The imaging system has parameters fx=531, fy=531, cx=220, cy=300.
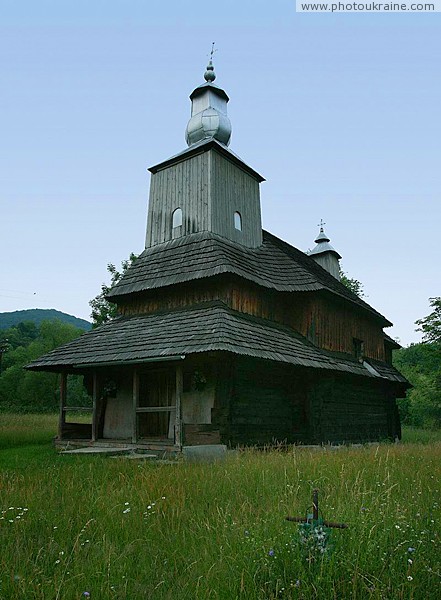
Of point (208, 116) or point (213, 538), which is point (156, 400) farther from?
point (213, 538)

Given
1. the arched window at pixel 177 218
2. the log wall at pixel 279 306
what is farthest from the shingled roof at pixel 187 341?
the arched window at pixel 177 218

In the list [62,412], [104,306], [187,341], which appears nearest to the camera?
[187,341]

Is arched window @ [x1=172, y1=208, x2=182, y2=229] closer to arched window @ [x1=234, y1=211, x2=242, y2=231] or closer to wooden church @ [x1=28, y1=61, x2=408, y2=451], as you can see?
wooden church @ [x1=28, y1=61, x2=408, y2=451]

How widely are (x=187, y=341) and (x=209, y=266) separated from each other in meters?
2.97

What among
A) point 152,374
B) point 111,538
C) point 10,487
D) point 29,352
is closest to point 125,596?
point 111,538

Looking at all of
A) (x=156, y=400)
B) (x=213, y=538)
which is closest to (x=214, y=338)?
(x=156, y=400)

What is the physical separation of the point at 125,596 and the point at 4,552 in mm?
1472

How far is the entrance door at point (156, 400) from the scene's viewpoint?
14773 millimetres

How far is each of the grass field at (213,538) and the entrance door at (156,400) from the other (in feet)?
22.3

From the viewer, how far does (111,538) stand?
16.6 ft

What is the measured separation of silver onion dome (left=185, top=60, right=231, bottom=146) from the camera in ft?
60.9

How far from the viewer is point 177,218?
688 inches

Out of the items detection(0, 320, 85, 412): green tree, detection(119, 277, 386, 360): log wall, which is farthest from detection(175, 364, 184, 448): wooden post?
detection(0, 320, 85, 412): green tree

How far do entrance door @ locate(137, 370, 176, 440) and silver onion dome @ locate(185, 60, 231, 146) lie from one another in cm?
859
